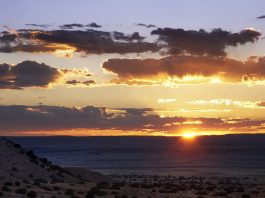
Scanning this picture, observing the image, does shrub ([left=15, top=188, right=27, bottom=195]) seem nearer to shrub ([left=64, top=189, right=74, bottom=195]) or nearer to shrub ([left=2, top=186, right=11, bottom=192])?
shrub ([left=2, top=186, right=11, bottom=192])

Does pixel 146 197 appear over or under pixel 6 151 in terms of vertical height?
under

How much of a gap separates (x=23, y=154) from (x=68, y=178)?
18.8ft

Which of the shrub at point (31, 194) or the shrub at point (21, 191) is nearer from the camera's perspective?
the shrub at point (31, 194)

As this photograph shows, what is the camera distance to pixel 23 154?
217 ft

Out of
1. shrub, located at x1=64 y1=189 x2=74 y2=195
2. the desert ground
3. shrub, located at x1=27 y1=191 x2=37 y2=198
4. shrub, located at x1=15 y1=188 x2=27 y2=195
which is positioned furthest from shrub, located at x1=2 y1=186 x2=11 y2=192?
shrub, located at x1=64 y1=189 x2=74 y2=195

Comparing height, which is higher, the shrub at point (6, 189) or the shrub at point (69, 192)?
the shrub at point (6, 189)

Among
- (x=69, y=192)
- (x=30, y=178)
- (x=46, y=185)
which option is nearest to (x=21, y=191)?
(x=69, y=192)

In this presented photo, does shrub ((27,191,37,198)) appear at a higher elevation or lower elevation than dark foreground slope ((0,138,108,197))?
lower

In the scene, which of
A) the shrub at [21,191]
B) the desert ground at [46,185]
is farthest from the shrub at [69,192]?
the shrub at [21,191]

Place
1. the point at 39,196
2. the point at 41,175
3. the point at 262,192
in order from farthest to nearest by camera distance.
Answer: the point at 262,192 → the point at 41,175 → the point at 39,196

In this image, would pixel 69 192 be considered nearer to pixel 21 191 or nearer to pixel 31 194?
pixel 21 191

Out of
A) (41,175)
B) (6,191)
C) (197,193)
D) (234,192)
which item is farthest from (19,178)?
(234,192)

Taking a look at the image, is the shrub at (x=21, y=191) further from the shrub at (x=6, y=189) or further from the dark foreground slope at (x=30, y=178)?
the shrub at (x=6, y=189)

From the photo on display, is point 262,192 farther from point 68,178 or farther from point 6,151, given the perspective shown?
point 6,151
